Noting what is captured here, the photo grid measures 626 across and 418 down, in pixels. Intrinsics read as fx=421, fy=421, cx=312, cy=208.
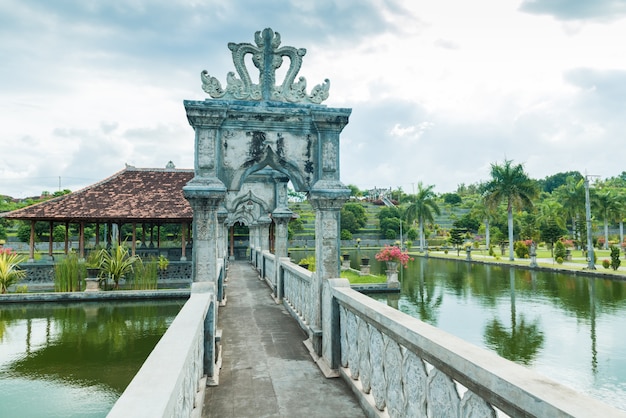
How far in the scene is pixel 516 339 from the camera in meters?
10.4

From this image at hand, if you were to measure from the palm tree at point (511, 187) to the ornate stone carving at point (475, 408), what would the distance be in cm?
3242

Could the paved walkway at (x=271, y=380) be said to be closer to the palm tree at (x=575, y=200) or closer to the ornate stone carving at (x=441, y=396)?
the ornate stone carving at (x=441, y=396)

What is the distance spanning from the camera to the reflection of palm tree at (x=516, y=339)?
30.0 ft

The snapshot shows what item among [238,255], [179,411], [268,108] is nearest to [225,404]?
[179,411]

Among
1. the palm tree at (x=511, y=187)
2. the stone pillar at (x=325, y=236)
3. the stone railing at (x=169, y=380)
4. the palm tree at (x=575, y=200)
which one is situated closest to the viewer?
the stone railing at (x=169, y=380)

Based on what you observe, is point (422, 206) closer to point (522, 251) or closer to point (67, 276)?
point (522, 251)

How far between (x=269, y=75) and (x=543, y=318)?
11.2 m

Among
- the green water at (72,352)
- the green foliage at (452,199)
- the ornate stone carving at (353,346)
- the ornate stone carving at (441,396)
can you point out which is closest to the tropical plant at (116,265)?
the green water at (72,352)

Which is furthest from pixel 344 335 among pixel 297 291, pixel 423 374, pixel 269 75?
pixel 269 75

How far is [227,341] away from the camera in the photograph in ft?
23.1

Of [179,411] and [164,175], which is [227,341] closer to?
[179,411]

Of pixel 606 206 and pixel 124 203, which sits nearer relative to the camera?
pixel 124 203

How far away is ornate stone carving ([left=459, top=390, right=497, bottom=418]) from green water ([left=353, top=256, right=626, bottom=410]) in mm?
5930

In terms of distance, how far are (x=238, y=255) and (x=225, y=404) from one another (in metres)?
28.6
